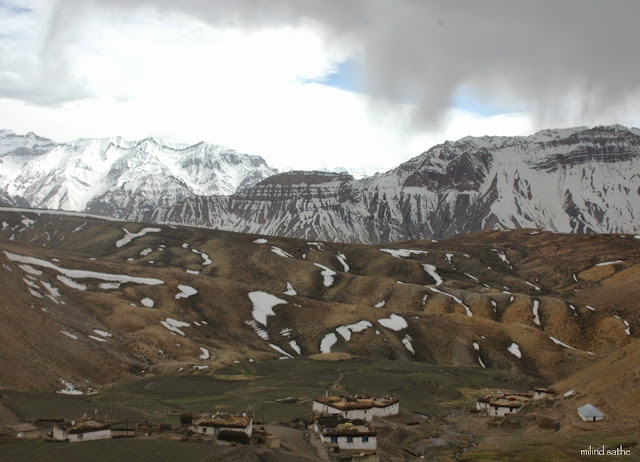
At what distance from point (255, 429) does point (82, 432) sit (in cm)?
1297

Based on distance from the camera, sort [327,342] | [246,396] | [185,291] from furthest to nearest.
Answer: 1. [185,291]
2. [327,342]
3. [246,396]

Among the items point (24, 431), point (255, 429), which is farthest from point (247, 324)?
point (24, 431)

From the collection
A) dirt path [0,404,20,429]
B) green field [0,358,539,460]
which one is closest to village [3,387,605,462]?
dirt path [0,404,20,429]

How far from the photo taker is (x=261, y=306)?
13588cm

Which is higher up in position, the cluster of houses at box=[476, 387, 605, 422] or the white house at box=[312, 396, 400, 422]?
the white house at box=[312, 396, 400, 422]

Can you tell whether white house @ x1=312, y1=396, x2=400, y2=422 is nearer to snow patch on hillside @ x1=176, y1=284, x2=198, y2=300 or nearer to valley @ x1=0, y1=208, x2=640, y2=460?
valley @ x1=0, y1=208, x2=640, y2=460

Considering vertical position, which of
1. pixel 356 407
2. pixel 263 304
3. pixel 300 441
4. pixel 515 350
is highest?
pixel 263 304

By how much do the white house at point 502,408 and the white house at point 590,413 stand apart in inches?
422

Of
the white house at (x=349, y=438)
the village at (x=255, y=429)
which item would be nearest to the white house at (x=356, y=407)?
the village at (x=255, y=429)

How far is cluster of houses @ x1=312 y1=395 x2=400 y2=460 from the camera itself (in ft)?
173

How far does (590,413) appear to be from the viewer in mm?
60156

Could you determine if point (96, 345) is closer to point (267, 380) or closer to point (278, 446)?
point (267, 380)

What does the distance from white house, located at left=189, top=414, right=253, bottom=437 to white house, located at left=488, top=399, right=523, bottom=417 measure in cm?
3134

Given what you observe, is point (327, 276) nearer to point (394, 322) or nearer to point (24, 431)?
point (394, 322)
